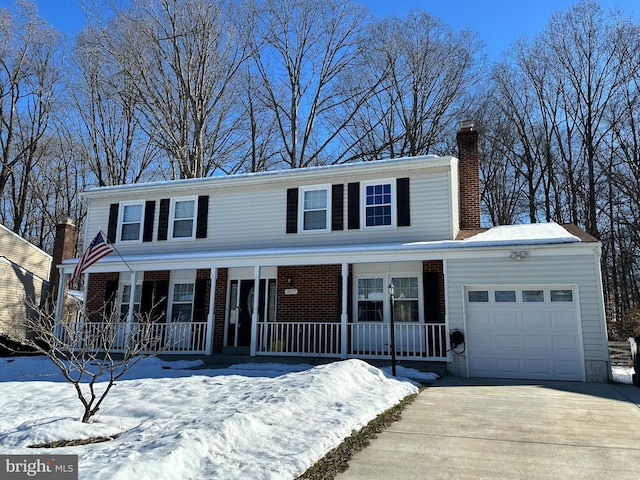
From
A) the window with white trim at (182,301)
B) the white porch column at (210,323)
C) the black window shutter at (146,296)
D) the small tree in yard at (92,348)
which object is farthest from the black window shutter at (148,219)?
the white porch column at (210,323)

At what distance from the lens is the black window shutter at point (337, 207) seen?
12.1 metres

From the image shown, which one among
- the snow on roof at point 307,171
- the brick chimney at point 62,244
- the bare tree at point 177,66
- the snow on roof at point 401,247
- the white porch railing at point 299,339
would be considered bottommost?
the white porch railing at point 299,339

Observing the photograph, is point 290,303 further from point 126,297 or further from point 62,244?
point 62,244

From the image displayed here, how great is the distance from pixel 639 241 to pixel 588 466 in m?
21.4

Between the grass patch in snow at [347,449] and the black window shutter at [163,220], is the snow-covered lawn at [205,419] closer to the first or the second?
the grass patch in snow at [347,449]

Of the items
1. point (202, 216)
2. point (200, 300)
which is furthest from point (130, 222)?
point (200, 300)

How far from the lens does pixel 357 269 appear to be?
11656mm

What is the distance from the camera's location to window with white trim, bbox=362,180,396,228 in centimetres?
1184

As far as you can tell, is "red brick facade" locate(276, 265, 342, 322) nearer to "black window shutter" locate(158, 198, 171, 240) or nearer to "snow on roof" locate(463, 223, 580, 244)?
"snow on roof" locate(463, 223, 580, 244)

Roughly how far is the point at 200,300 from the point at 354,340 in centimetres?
451

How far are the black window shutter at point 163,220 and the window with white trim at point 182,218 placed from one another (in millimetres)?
122

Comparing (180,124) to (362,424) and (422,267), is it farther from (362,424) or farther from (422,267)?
(362,424)

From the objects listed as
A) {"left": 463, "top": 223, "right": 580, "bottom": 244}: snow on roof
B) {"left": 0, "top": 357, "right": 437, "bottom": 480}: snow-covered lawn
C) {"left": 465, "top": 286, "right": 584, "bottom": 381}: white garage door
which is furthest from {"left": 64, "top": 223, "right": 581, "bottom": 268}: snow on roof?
{"left": 0, "top": 357, "right": 437, "bottom": 480}: snow-covered lawn

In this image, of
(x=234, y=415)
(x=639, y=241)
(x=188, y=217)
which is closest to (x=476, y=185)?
(x=188, y=217)
